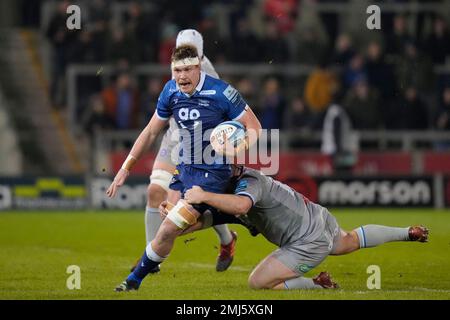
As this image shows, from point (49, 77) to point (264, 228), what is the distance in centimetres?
1521

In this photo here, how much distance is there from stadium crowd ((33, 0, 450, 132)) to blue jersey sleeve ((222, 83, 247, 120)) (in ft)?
36.2

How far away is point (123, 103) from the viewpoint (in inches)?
846

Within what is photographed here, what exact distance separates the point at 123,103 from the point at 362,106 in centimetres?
467

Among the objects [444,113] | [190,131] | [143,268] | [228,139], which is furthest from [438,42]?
[143,268]

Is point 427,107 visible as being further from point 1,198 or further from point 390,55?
point 1,198

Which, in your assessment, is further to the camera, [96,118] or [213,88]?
[96,118]

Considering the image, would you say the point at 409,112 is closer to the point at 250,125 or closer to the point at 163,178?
the point at 163,178

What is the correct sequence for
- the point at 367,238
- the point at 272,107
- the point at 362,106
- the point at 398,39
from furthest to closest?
→ 1. the point at 398,39
2. the point at 362,106
3. the point at 272,107
4. the point at 367,238

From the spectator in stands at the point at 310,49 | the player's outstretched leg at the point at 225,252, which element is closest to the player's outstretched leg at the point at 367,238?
the player's outstretched leg at the point at 225,252

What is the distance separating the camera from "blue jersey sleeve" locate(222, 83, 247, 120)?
10.1 metres

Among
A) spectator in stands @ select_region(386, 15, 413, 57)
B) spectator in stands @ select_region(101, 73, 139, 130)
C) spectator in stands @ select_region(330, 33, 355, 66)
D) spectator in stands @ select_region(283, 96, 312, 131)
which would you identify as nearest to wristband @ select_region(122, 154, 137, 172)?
spectator in stands @ select_region(101, 73, 139, 130)

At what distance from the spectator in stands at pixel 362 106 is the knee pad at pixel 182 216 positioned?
40.4ft

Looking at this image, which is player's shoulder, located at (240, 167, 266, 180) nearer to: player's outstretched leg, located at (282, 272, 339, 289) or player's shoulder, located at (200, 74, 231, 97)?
player's shoulder, located at (200, 74, 231, 97)

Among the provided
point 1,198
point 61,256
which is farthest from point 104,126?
point 61,256
